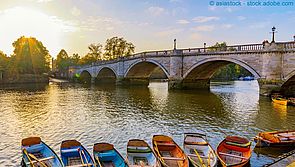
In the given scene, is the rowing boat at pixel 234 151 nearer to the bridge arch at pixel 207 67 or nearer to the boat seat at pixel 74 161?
the boat seat at pixel 74 161

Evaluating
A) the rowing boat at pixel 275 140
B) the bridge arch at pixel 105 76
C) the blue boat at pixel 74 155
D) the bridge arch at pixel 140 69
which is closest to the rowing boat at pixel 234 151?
the rowing boat at pixel 275 140

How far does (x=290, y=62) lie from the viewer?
102ft

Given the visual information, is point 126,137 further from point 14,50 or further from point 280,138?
point 14,50

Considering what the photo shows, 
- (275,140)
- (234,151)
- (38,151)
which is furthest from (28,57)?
(234,151)

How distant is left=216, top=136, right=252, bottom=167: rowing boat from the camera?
401 inches

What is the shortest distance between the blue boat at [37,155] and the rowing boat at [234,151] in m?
6.47

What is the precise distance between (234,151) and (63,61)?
116267mm

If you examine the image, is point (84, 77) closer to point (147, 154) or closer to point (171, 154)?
point (171, 154)

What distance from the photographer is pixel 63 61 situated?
387 ft

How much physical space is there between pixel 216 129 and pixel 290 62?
19.8 meters

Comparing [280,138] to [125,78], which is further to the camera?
[125,78]

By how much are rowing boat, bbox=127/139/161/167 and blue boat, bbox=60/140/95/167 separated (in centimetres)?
164

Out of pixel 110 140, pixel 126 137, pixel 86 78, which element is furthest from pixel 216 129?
pixel 86 78

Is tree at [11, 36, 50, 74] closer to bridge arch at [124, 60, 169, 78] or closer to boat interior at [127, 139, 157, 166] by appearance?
bridge arch at [124, 60, 169, 78]
